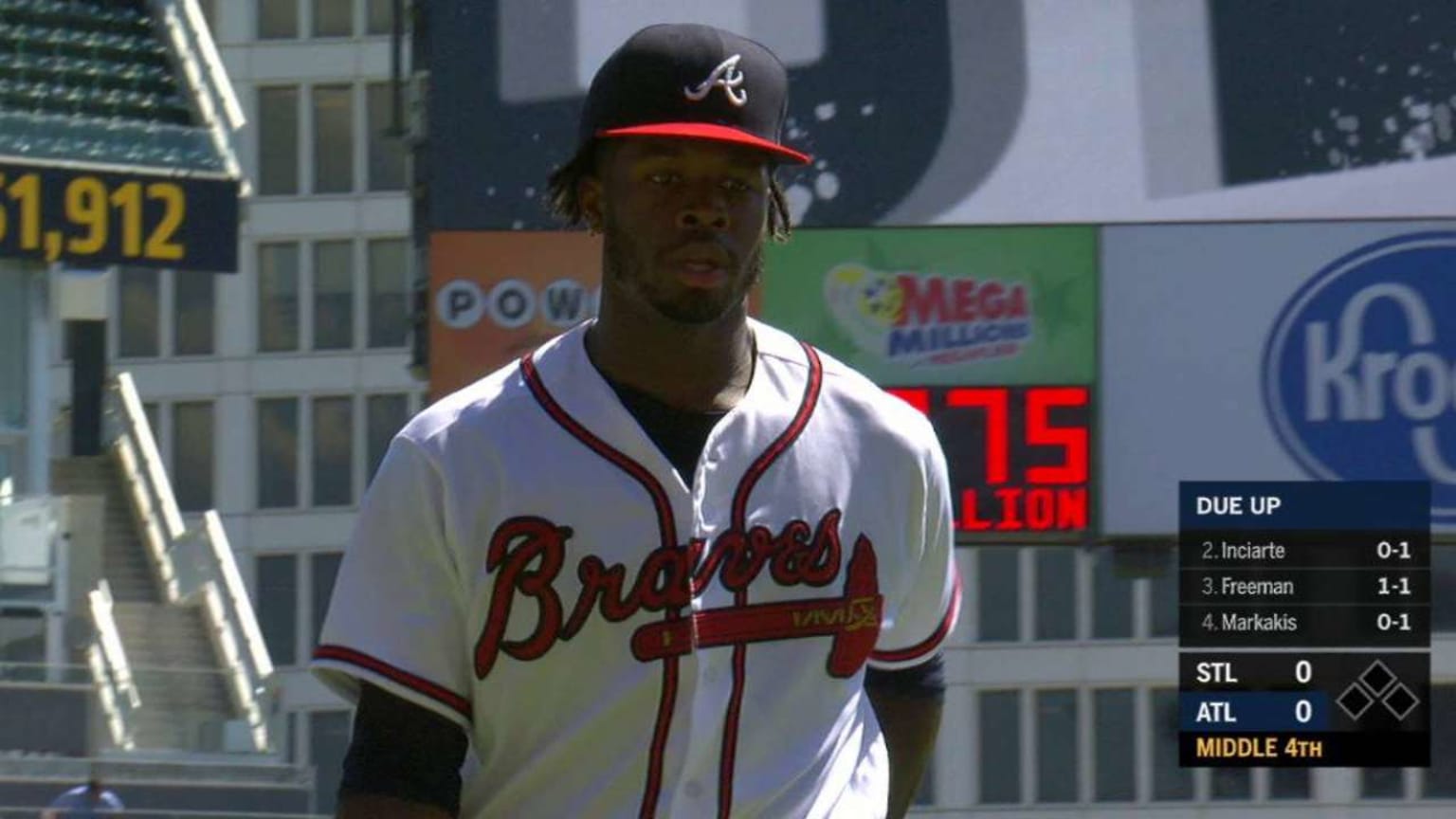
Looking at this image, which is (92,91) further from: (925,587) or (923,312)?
(925,587)

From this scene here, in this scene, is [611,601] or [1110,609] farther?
[1110,609]

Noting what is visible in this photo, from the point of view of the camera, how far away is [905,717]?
2.66m

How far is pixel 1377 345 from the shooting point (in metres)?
14.8

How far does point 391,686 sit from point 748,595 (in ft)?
0.86

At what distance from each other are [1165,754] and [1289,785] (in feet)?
6.04

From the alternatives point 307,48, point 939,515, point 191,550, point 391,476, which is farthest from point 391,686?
point 307,48

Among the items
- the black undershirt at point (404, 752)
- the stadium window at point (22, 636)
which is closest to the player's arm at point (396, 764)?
the black undershirt at point (404, 752)

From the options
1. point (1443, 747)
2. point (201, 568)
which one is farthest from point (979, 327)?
point (1443, 747)

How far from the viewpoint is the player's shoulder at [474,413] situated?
2371 mm

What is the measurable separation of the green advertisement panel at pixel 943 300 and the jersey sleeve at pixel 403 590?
1181 cm

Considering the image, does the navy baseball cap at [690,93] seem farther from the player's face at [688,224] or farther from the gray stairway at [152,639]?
the gray stairway at [152,639]

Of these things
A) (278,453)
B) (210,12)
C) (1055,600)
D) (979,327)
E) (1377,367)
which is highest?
(210,12)

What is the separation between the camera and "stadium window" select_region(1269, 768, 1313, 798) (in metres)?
39.2

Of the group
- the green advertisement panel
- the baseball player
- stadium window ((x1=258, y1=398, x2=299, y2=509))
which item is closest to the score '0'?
the green advertisement panel
